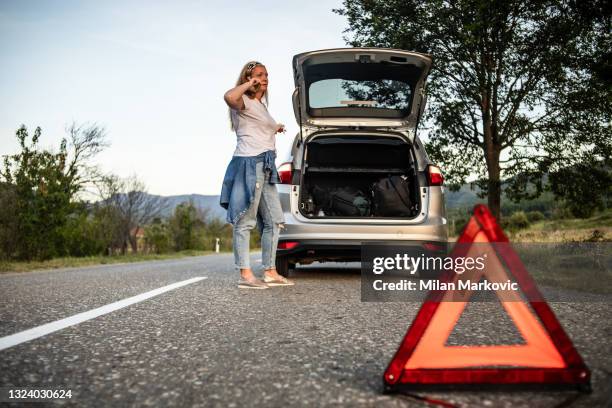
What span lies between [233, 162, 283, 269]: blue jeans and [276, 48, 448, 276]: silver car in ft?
0.82

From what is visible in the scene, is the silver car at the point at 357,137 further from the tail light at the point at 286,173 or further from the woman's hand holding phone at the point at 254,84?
the woman's hand holding phone at the point at 254,84

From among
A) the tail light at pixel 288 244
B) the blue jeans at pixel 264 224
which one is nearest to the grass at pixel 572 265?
the tail light at pixel 288 244

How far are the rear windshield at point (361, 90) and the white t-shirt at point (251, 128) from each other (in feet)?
3.37

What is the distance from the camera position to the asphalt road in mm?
1682

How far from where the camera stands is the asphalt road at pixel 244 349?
5.52 feet

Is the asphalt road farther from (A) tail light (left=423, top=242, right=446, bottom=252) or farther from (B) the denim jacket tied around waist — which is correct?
(A) tail light (left=423, top=242, right=446, bottom=252)

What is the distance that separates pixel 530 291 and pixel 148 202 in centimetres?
4979

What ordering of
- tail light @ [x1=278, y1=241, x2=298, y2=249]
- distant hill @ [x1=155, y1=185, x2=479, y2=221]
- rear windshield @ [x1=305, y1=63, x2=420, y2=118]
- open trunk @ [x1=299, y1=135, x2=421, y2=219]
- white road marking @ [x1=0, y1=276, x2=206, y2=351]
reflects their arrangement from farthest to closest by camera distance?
distant hill @ [x1=155, y1=185, x2=479, y2=221], open trunk @ [x1=299, y1=135, x2=421, y2=219], rear windshield @ [x1=305, y1=63, x2=420, y2=118], tail light @ [x1=278, y1=241, x2=298, y2=249], white road marking @ [x1=0, y1=276, x2=206, y2=351]

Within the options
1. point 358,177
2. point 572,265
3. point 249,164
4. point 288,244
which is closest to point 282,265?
point 288,244

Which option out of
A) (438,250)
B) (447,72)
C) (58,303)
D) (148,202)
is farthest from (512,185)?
(148,202)

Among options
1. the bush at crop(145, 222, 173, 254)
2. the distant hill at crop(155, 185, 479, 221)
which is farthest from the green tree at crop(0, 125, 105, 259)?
the bush at crop(145, 222, 173, 254)

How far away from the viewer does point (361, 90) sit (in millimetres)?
5770

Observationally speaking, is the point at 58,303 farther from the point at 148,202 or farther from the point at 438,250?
the point at 148,202

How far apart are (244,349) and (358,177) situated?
17.8 ft
